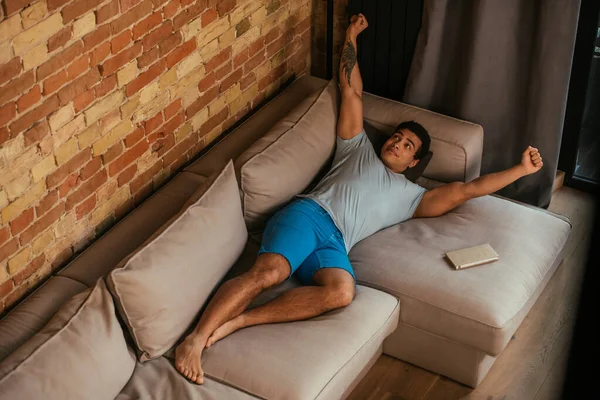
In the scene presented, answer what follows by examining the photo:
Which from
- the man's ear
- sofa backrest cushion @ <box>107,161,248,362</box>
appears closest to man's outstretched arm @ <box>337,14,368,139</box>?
the man's ear

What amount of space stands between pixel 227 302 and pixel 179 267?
22 centimetres

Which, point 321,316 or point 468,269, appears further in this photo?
point 468,269

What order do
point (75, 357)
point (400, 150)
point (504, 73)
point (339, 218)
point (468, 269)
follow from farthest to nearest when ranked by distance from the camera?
point (504, 73) → point (400, 150) → point (339, 218) → point (468, 269) → point (75, 357)

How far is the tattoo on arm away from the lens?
349cm

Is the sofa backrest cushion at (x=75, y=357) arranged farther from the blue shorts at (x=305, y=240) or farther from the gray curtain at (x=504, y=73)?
the gray curtain at (x=504, y=73)

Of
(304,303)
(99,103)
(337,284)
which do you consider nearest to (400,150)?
(337,284)

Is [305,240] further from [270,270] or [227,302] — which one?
[227,302]

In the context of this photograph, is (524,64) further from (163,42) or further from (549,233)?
(163,42)

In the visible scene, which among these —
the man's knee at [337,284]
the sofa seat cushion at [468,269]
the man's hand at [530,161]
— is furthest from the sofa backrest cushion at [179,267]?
the man's hand at [530,161]

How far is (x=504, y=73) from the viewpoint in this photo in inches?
142

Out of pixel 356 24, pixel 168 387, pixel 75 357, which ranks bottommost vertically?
pixel 168 387

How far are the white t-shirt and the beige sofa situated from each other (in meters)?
0.06

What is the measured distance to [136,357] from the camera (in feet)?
8.80

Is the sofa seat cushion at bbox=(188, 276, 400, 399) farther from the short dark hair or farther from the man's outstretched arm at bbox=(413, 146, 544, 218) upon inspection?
the short dark hair
